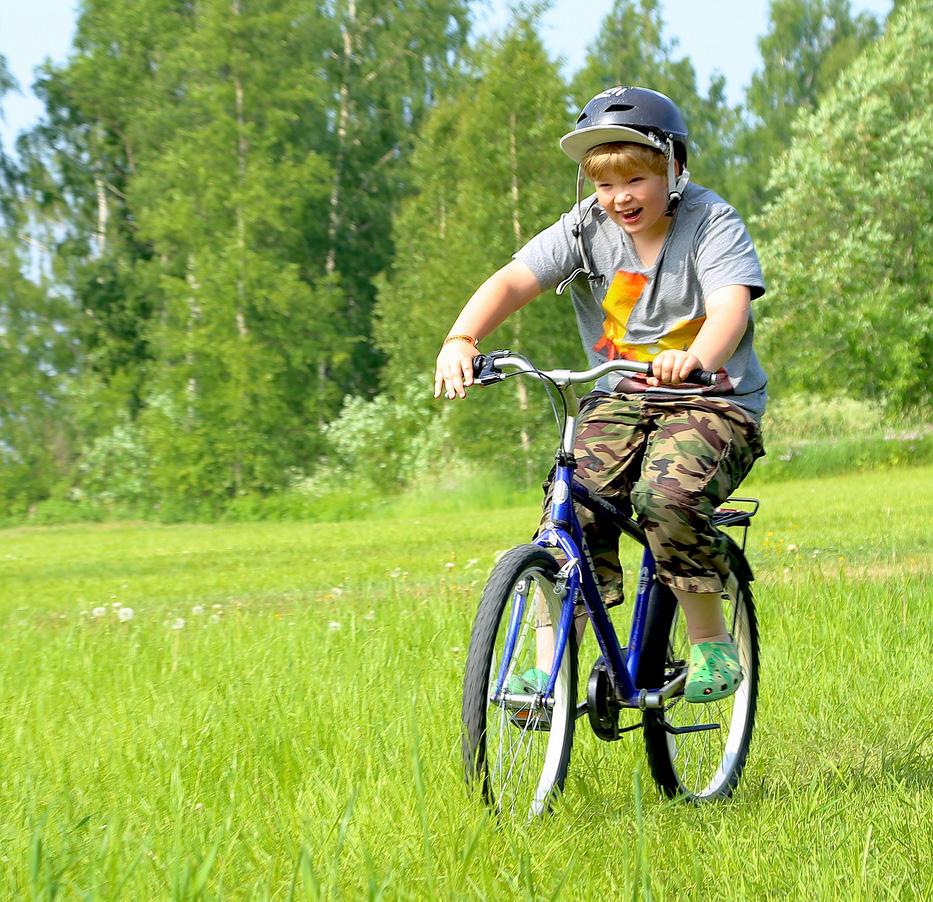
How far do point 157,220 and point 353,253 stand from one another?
798cm

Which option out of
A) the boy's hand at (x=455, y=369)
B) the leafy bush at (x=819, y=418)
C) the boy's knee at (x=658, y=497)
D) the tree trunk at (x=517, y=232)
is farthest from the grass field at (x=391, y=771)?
the leafy bush at (x=819, y=418)

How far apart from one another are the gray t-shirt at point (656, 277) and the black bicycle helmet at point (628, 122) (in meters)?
0.22

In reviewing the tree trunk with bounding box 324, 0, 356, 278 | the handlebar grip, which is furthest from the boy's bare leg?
the tree trunk with bounding box 324, 0, 356, 278

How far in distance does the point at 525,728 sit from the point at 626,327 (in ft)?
3.93

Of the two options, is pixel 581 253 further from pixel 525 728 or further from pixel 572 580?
pixel 525 728

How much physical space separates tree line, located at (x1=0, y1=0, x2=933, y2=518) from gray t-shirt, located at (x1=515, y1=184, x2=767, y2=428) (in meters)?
20.7

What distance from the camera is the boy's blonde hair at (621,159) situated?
3523 mm

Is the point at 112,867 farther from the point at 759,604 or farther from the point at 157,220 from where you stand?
the point at 157,220

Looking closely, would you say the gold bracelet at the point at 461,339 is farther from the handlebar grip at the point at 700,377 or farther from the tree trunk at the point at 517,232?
the tree trunk at the point at 517,232

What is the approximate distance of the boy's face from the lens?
3.56m

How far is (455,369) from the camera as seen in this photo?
3256mm

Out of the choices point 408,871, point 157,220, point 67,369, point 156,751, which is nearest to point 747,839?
point 408,871

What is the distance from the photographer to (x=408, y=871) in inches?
104

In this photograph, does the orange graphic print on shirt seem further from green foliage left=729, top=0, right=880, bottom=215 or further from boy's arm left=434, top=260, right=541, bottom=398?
green foliage left=729, top=0, right=880, bottom=215
